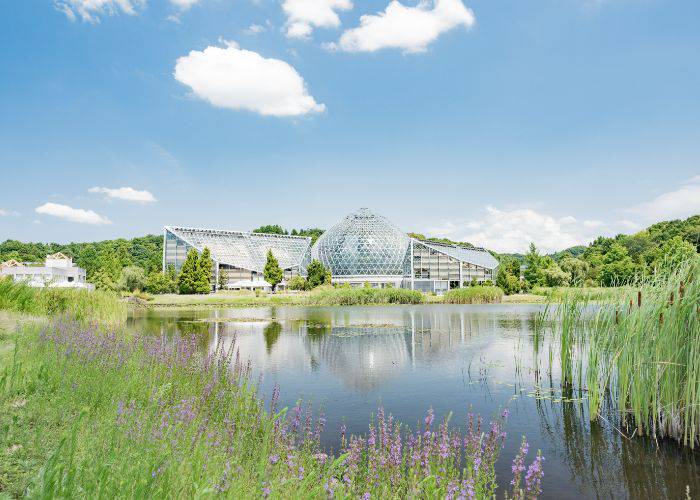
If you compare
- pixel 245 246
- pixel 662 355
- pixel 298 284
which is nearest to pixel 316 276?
pixel 298 284

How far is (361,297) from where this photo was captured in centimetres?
4716

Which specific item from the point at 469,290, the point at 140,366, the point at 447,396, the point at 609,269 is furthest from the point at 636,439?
the point at 609,269

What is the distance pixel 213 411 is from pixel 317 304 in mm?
39038

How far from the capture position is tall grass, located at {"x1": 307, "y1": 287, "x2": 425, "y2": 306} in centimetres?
4644

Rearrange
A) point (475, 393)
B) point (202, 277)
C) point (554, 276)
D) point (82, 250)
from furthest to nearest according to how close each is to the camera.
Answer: point (82, 250), point (554, 276), point (202, 277), point (475, 393)

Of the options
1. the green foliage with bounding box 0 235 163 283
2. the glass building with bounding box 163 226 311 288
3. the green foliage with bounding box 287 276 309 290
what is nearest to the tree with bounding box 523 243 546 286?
the green foliage with bounding box 287 276 309 290

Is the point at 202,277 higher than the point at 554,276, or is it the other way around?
the point at 202,277

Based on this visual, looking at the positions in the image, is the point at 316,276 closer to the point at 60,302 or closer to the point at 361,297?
the point at 361,297

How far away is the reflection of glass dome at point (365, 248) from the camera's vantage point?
84062 mm

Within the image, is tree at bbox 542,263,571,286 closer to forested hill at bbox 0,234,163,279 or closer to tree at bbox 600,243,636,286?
tree at bbox 600,243,636,286

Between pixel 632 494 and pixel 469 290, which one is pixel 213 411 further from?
pixel 469 290

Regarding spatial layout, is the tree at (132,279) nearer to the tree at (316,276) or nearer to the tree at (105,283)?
the tree at (105,283)

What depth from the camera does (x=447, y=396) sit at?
10.5m

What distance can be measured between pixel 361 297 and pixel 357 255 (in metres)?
37.8
